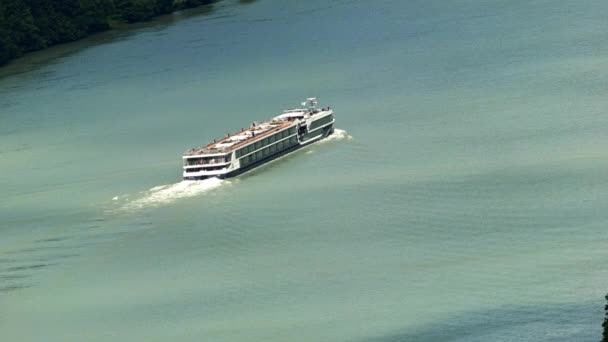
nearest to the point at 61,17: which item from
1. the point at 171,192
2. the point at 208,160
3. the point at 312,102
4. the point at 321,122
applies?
the point at 312,102

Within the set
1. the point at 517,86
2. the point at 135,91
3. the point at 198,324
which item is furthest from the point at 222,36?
the point at 198,324

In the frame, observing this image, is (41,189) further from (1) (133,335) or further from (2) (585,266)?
(2) (585,266)

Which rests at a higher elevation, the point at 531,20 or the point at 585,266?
the point at 531,20

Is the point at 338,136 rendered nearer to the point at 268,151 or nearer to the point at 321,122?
the point at 321,122

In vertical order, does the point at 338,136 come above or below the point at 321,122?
below

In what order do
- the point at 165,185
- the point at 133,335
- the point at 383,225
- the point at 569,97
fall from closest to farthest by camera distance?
the point at 133,335, the point at 383,225, the point at 165,185, the point at 569,97

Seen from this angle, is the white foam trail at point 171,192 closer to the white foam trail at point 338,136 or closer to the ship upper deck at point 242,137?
the ship upper deck at point 242,137
